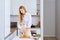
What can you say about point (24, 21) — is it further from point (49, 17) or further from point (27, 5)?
point (49, 17)

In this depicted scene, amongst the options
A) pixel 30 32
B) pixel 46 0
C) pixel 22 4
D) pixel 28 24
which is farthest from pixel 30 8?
pixel 46 0

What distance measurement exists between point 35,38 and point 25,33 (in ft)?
0.65

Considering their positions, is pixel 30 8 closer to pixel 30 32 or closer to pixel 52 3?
pixel 30 32

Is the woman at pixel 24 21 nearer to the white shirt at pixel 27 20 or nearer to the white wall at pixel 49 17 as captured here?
the white shirt at pixel 27 20

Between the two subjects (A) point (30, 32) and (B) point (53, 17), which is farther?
(B) point (53, 17)

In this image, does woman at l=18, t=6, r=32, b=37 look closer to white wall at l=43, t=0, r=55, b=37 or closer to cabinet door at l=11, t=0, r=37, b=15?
cabinet door at l=11, t=0, r=37, b=15

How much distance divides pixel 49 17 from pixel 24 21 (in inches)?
132

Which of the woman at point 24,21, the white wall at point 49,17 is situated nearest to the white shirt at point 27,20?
the woman at point 24,21

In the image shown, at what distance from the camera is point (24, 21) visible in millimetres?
→ 1881

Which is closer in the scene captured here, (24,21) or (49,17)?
(24,21)

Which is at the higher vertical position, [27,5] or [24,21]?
[27,5]

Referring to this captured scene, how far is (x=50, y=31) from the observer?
16.8 ft

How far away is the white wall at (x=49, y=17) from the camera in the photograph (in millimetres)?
5055

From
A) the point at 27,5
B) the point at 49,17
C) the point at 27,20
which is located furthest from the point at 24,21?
the point at 49,17
